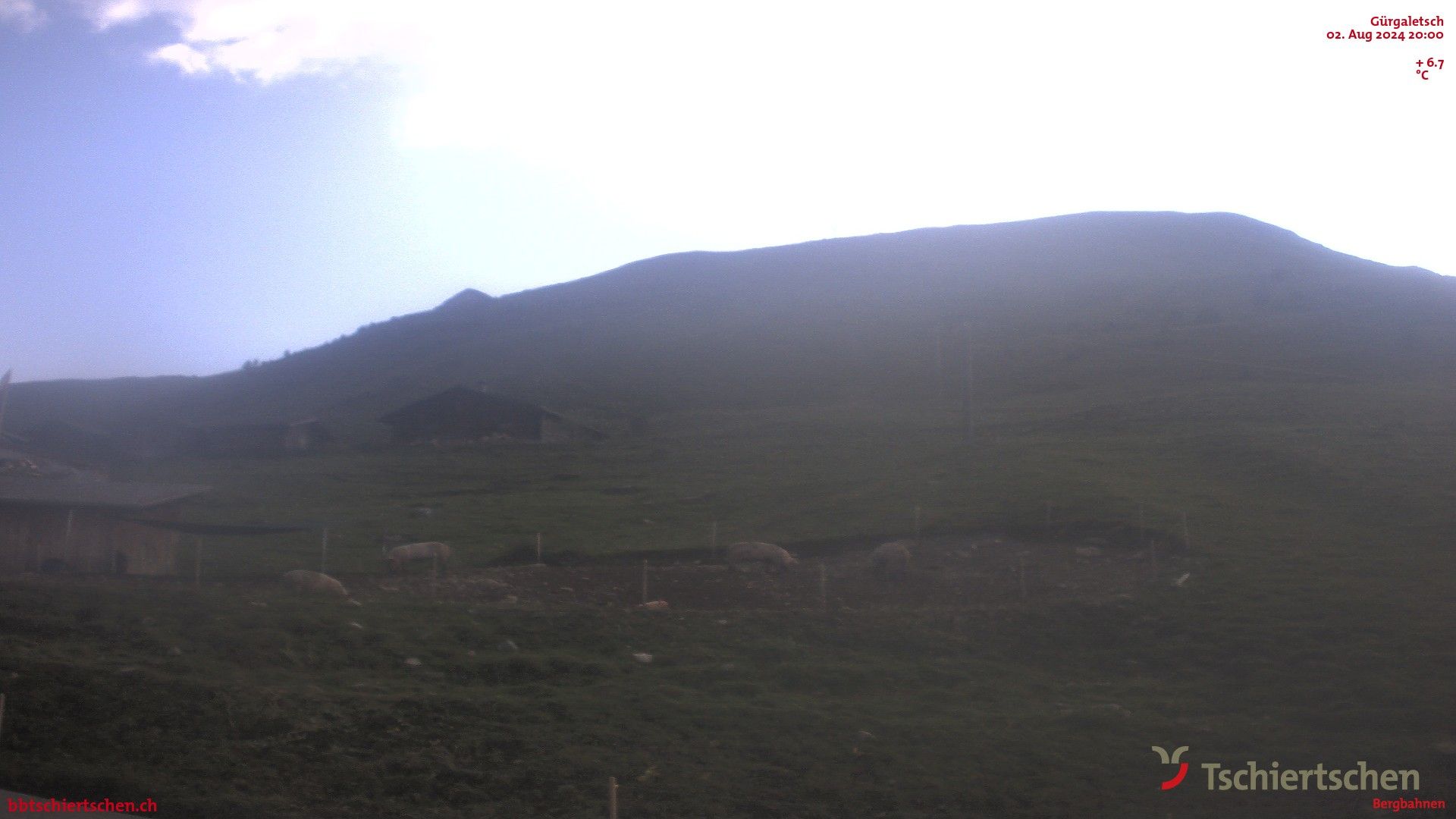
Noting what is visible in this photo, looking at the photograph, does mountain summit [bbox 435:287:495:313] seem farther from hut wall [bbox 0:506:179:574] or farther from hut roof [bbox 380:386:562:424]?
hut wall [bbox 0:506:179:574]

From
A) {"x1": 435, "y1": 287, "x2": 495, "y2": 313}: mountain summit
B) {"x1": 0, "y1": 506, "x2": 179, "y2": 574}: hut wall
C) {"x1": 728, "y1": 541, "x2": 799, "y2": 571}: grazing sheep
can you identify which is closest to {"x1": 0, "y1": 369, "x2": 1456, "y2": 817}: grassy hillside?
{"x1": 0, "y1": 506, "x2": 179, "y2": 574}: hut wall

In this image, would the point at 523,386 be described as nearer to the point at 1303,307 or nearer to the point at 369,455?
the point at 369,455

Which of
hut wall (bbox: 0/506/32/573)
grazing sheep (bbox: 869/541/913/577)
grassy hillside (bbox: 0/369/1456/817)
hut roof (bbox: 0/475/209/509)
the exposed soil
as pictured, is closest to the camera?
grassy hillside (bbox: 0/369/1456/817)

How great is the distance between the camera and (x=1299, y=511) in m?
35.3

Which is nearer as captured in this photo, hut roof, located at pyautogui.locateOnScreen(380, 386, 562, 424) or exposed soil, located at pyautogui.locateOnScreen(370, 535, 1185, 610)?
exposed soil, located at pyautogui.locateOnScreen(370, 535, 1185, 610)

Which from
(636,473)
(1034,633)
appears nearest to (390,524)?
(636,473)

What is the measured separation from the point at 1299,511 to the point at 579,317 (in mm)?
116710

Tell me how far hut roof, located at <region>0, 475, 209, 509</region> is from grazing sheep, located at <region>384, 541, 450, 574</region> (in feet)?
21.0

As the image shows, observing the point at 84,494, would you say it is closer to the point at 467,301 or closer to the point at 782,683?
the point at 782,683

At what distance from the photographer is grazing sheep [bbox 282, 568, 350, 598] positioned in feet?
81.4

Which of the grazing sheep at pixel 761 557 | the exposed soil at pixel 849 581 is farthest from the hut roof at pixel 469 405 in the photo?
the grazing sheep at pixel 761 557

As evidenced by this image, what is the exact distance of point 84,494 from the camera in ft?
94.1

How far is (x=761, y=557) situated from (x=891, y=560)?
364 cm

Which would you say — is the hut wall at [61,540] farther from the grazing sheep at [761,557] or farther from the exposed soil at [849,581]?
the grazing sheep at [761,557]
